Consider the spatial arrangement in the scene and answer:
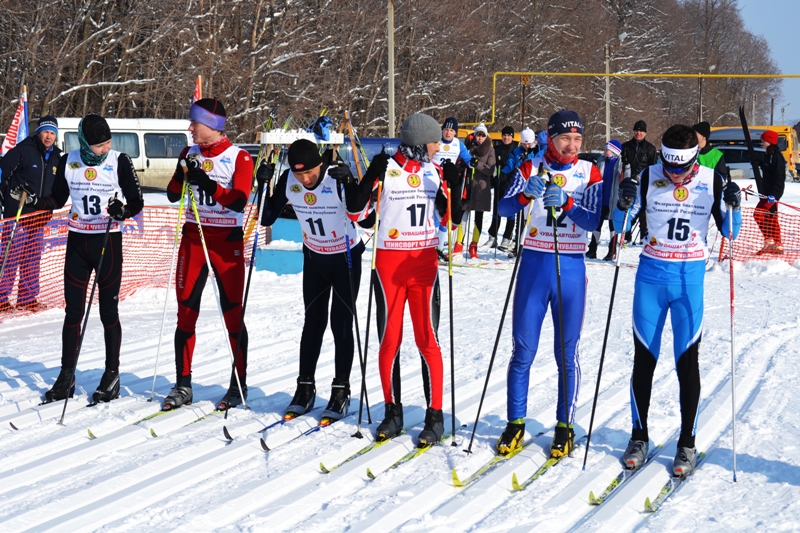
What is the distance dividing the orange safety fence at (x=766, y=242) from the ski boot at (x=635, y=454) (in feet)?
24.8

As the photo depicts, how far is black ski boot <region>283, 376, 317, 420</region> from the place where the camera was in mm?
5523

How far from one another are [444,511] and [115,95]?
78.1ft

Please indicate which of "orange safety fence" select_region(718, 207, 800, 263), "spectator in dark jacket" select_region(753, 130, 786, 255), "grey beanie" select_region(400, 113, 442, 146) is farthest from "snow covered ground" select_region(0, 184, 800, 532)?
"orange safety fence" select_region(718, 207, 800, 263)

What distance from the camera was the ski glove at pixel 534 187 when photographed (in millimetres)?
4660

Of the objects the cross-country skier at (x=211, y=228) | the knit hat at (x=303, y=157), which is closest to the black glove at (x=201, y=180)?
the cross-country skier at (x=211, y=228)

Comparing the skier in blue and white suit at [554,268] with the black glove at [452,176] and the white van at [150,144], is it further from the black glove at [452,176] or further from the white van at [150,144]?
the white van at [150,144]

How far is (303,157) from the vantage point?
5.18 metres

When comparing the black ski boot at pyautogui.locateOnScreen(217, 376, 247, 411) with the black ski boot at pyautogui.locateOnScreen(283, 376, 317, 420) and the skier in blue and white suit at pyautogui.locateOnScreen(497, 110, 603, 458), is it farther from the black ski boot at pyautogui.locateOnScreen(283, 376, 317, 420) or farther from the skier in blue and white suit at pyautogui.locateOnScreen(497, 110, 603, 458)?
the skier in blue and white suit at pyautogui.locateOnScreen(497, 110, 603, 458)

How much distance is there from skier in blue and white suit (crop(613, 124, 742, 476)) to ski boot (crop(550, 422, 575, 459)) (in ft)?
1.05

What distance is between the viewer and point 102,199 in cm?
575

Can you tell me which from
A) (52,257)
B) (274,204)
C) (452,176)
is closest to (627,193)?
(452,176)

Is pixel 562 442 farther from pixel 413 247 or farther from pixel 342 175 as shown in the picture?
pixel 342 175

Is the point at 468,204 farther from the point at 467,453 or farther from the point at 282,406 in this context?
the point at 467,453

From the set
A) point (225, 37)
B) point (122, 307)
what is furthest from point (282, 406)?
point (225, 37)
